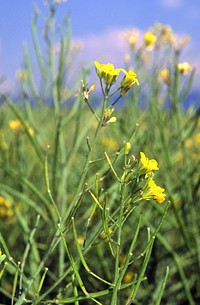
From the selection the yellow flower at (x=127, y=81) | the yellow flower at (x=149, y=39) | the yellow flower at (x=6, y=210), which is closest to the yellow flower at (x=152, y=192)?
the yellow flower at (x=127, y=81)

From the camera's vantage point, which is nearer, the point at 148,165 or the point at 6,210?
the point at 148,165

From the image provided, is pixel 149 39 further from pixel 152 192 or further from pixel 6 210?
pixel 152 192

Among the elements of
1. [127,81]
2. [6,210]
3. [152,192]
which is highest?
[127,81]

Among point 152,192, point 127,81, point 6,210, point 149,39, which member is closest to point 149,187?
point 152,192

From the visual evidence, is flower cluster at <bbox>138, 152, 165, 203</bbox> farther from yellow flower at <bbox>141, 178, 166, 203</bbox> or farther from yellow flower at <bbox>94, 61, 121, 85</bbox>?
yellow flower at <bbox>94, 61, 121, 85</bbox>

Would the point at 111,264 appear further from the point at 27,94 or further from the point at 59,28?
the point at 59,28

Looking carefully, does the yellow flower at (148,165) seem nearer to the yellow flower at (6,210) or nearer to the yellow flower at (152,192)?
the yellow flower at (152,192)

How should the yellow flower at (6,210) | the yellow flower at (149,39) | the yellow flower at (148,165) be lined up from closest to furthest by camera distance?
1. the yellow flower at (148,165)
2. the yellow flower at (149,39)
3. the yellow flower at (6,210)

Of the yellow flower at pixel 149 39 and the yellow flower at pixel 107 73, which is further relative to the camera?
the yellow flower at pixel 149 39

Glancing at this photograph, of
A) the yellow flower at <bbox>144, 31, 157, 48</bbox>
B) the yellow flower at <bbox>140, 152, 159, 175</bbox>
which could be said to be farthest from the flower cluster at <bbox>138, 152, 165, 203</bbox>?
the yellow flower at <bbox>144, 31, 157, 48</bbox>

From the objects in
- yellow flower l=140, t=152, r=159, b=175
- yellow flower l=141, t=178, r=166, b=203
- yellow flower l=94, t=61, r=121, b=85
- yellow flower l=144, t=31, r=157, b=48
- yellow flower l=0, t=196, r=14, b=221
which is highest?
yellow flower l=94, t=61, r=121, b=85
